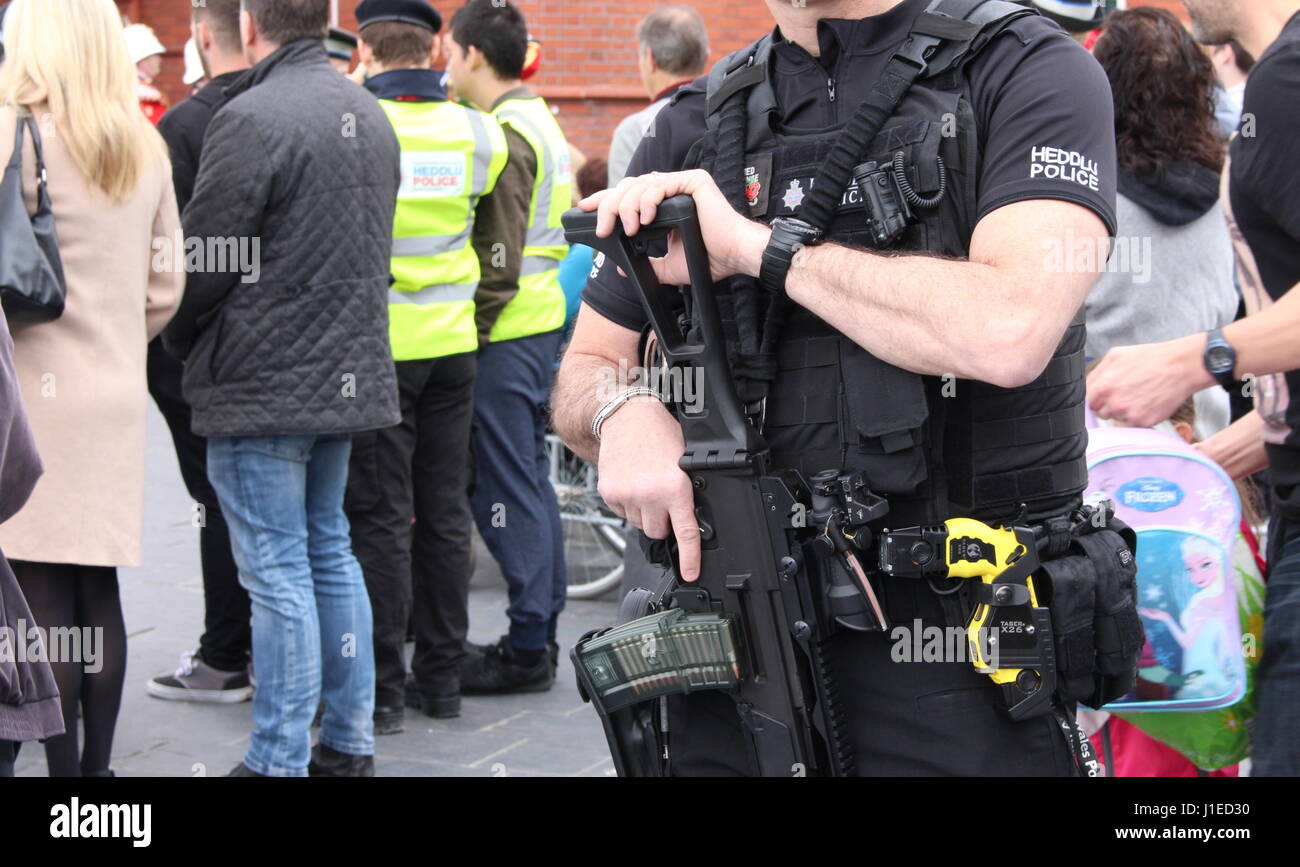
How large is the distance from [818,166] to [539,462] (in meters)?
3.59

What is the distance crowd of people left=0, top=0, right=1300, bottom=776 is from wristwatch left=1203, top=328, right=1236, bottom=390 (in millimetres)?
197

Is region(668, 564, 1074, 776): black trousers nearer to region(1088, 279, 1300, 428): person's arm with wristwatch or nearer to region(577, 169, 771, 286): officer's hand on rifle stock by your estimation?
region(577, 169, 771, 286): officer's hand on rifle stock

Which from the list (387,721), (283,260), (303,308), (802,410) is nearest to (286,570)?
(303,308)

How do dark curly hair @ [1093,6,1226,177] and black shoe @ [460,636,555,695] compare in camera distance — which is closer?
dark curly hair @ [1093,6,1226,177]

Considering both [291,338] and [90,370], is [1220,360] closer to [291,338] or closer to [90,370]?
[291,338]

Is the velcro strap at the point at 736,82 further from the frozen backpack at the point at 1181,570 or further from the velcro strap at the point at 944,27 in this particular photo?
the frozen backpack at the point at 1181,570

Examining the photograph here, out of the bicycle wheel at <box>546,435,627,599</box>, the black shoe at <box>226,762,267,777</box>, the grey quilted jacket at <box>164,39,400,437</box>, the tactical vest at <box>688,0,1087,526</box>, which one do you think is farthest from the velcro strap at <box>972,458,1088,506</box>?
the bicycle wheel at <box>546,435,627,599</box>

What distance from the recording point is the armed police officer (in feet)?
6.06

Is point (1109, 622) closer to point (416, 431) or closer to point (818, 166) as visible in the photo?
point (818, 166)

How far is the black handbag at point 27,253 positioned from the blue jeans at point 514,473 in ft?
6.57

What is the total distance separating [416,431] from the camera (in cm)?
499

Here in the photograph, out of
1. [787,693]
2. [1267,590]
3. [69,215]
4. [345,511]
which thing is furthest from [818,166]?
[345,511]

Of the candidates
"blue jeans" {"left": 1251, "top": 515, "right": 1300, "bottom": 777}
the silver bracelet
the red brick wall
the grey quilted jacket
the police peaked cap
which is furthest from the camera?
the red brick wall

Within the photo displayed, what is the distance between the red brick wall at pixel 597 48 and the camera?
433 inches
